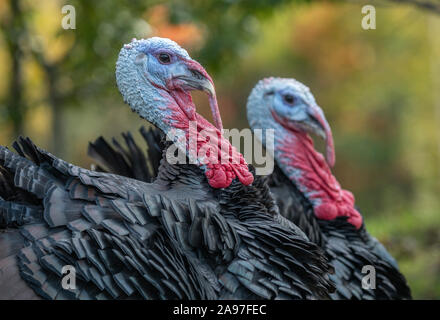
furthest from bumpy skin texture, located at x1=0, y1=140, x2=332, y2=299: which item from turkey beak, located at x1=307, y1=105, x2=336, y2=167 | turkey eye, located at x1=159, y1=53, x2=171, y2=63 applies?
turkey beak, located at x1=307, y1=105, x2=336, y2=167

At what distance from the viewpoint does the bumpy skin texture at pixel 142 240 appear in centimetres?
251

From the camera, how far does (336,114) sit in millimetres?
18234

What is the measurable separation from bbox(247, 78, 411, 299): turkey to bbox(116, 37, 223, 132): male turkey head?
1.03 metres

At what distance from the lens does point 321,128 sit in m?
3.98

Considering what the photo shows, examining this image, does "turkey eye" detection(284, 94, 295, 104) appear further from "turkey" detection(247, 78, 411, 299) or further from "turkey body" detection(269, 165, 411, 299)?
"turkey body" detection(269, 165, 411, 299)

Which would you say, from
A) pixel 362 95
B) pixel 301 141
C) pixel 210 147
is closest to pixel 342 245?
pixel 301 141

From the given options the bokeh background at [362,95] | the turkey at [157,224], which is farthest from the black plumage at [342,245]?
the bokeh background at [362,95]

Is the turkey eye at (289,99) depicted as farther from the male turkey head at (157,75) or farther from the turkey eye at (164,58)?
the turkey eye at (164,58)

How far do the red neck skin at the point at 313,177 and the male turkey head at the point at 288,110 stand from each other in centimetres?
7

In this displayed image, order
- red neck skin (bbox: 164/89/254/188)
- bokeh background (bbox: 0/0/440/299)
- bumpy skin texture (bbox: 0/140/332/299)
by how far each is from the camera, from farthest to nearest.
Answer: bokeh background (bbox: 0/0/440/299) < red neck skin (bbox: 164/89/254/188) < bumpy skin texture (bbox: 0/140/332/299)

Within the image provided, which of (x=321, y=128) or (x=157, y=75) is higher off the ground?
(x=157, y=75)

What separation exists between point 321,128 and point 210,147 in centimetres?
116

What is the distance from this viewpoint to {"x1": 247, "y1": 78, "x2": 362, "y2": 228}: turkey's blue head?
3.92 m

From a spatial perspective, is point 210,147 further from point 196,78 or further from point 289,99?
point 289,99
